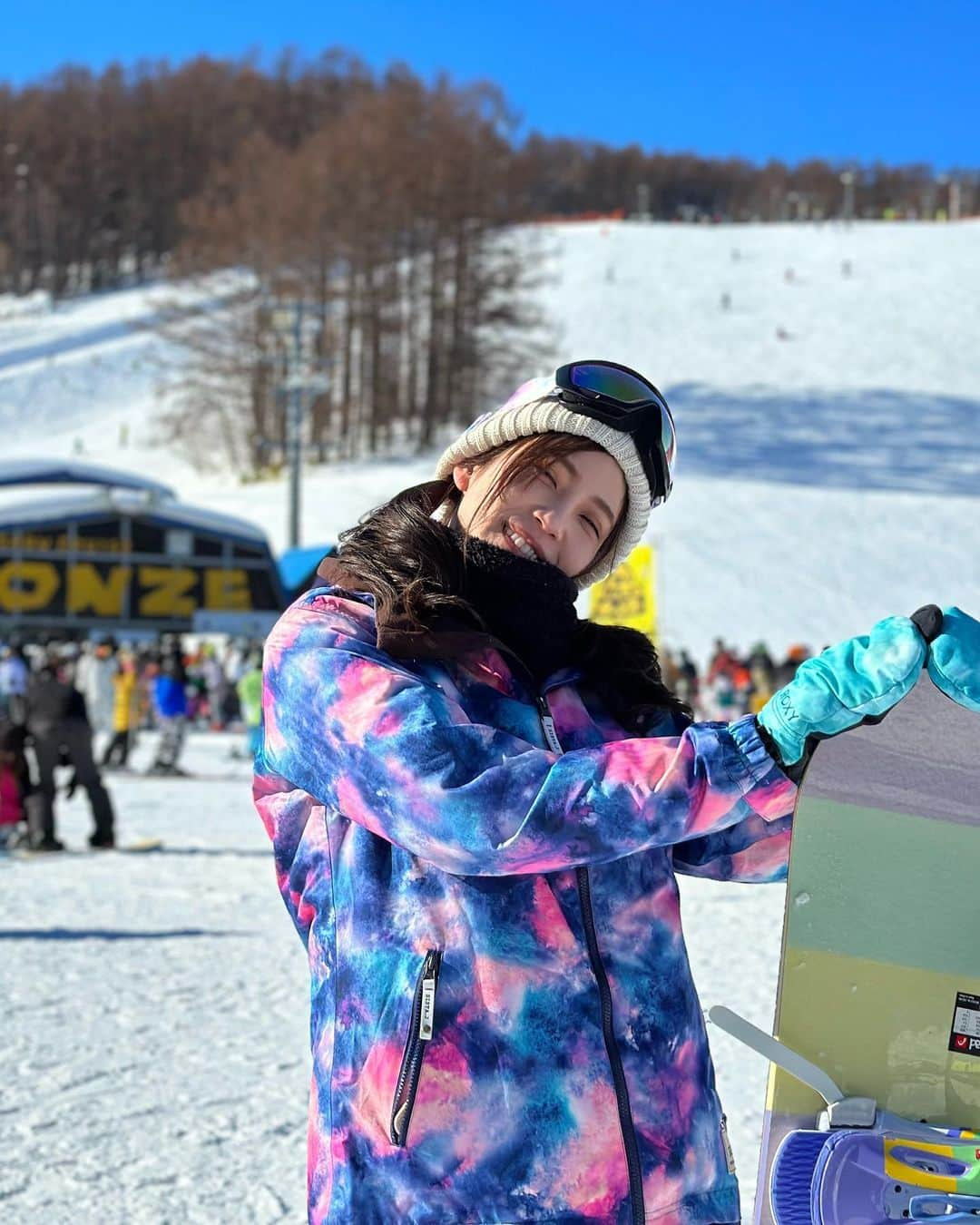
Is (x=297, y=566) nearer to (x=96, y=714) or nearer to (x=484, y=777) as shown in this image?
(x=96, y=714)

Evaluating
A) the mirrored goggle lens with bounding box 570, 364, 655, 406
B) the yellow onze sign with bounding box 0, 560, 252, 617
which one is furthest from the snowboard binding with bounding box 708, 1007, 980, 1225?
the yellow onze sign with bounding box 0, 560, 252, 617

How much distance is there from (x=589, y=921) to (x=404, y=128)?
44945 millimetres

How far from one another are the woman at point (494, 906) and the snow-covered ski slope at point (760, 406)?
845 inches

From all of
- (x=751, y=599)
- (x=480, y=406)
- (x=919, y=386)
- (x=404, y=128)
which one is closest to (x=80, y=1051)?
(x=751, y=599)

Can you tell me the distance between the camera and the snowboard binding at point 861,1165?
1.46 m

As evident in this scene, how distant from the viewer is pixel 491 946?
1.39 meters

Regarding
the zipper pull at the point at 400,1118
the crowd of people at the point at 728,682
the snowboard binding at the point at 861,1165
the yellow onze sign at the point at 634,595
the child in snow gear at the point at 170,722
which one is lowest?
the crowd of people at the point at 728,682

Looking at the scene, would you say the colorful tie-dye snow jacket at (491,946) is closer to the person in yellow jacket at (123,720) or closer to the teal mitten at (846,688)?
the teal mitten at (846,688)

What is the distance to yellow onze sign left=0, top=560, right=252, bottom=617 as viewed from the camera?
26.4 m

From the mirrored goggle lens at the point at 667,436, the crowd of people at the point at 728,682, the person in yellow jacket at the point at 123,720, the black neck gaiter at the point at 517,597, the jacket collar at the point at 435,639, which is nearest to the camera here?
the jacket collar at the point at 435,639

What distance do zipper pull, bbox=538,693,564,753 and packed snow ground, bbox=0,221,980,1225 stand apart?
7.19 feet

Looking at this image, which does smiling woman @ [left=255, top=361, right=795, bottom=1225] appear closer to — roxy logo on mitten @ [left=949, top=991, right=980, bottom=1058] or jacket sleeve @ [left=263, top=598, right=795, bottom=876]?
jacket sleeve @ [left=263, top=598, right=795, bottom=876]

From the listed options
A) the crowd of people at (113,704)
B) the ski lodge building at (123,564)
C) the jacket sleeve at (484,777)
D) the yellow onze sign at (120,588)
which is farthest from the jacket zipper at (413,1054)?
the yellow onze sign at (120,588)

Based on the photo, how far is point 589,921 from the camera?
1411 mm
